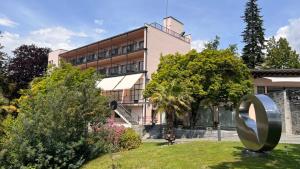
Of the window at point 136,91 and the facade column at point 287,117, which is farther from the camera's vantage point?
the window at point 136,91

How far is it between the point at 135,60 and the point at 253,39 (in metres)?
25.6

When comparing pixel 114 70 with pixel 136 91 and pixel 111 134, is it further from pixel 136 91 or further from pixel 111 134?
pixel 111 134

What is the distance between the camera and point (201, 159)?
16422 millimetres

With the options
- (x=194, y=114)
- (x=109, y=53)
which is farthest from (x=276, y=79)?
(x=109, y=53)

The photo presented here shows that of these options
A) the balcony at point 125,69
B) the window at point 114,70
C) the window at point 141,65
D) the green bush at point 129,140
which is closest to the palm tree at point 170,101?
the green bush at point 129,140

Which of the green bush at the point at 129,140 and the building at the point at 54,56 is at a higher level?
the building at the point at 54,56

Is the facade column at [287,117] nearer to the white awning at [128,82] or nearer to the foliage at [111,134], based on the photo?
the foliage at [111,134]

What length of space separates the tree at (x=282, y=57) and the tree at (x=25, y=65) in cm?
4473

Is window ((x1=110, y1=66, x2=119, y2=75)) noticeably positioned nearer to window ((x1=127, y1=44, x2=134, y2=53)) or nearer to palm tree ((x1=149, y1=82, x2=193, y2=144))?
window ((x1=127, y1=44, x2=134, y2=53))

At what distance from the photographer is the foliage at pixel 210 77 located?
34.7 meters

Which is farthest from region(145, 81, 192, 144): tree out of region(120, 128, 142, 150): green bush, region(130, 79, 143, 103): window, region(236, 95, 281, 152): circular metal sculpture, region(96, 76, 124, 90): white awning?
region(96, 76, 124, 90): white awning

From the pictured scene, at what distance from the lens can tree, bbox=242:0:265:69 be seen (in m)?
63.2

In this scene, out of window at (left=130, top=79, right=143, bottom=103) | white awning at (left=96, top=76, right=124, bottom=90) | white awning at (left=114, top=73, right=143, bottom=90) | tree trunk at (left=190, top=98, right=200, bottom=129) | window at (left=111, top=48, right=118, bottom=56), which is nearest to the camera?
tree trunk at (left=190, top=98, right=200, bottom=129)

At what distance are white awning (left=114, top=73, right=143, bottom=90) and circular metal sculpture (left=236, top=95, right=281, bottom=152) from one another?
30.3 meters
